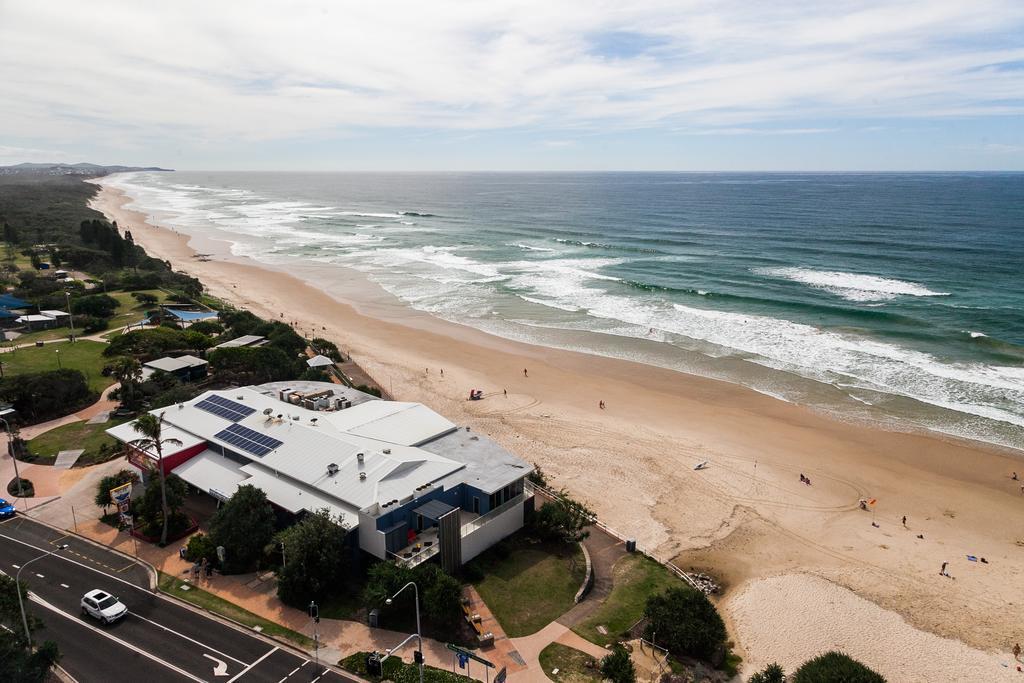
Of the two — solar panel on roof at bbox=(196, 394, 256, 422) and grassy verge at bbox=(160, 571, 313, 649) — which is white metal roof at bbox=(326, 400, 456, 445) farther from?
grassy verge at bbox=(160, 571, 313, 649)

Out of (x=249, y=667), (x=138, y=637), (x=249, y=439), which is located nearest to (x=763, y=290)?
(x=249, y=439)

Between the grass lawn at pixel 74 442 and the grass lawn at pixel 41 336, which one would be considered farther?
the grass lawn at pixel 41 336

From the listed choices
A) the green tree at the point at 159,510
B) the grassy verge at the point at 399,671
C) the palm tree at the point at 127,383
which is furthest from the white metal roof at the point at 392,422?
the palm tree at the point at 127,383

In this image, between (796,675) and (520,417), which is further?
(520,417)

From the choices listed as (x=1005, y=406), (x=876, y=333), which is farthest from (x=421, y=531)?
(x=876, y=333)

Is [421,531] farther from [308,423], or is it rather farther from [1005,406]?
[1005,406]

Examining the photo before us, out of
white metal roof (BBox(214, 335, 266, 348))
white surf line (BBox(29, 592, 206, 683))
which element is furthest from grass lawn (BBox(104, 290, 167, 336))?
white surf line (BBox(29, 592, 206, 683))

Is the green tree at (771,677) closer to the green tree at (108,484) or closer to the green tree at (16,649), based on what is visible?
the green tree at (16,649)
